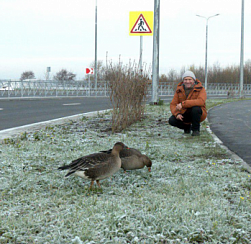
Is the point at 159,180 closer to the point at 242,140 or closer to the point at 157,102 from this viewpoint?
the point at 242,140

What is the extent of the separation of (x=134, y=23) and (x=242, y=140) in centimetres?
886

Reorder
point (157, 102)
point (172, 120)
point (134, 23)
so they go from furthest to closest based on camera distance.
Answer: point (157, 102), point (134, 23), point (172, 120)

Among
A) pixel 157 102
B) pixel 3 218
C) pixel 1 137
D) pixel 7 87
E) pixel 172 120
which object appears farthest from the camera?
pixel 7 87

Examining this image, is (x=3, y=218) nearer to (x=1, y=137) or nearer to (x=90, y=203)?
(x=90, y=203)

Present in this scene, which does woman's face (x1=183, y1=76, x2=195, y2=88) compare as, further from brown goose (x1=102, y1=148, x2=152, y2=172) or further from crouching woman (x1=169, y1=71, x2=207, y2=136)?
brown goose (x1=102, y1=148, x2=152, y2=172)

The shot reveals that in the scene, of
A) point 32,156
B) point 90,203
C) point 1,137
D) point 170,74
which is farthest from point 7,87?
point 170,74

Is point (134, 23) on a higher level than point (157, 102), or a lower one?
higher

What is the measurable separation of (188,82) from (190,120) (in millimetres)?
887

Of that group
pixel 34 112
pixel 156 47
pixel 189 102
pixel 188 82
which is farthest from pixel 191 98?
pixel 156 47

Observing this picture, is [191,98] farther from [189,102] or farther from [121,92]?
[121,92]

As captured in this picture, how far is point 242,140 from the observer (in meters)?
8.38

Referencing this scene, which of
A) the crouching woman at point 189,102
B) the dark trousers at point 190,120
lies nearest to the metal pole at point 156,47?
the dark trousers at point 190,120

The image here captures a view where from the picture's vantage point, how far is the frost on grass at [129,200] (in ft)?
9.97

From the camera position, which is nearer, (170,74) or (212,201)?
(212,201)
